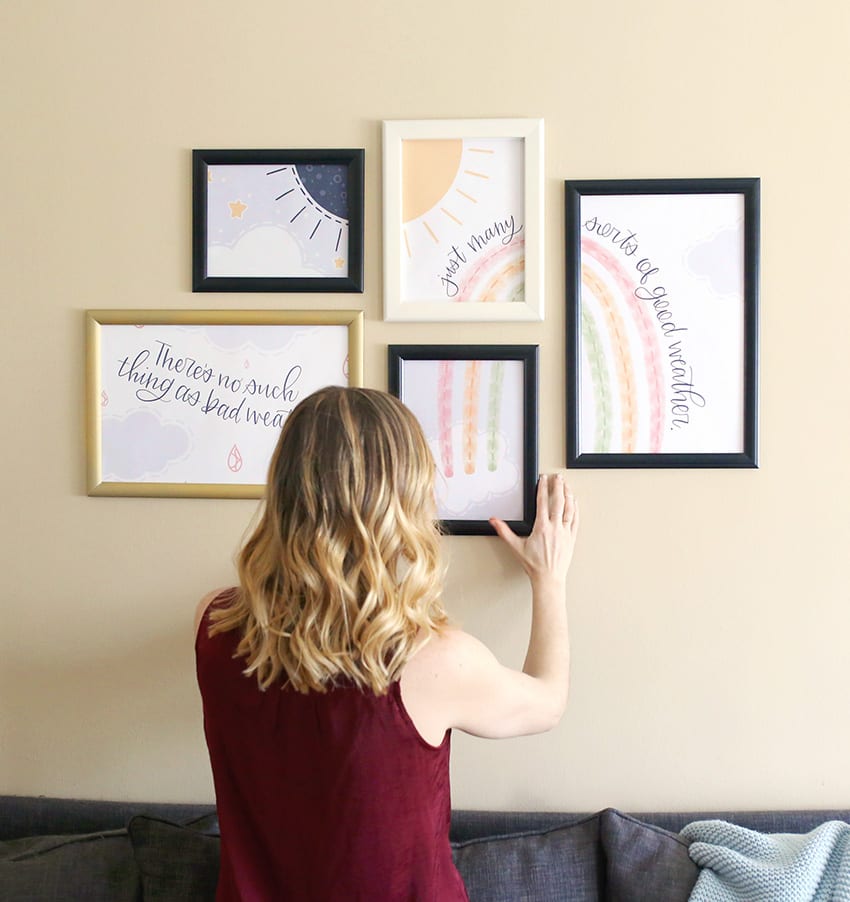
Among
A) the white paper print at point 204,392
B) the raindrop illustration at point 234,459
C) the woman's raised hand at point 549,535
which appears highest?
the white paper print at point 204,392

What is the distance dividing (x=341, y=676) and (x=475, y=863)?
580 millimetres

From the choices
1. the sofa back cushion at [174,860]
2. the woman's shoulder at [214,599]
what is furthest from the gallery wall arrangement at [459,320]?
the sofa back cushion at [174,860]

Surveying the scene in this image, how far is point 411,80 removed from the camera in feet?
5.30

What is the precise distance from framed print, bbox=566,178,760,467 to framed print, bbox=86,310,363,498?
459 millimetres

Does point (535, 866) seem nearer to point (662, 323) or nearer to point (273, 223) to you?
point (662, 323)

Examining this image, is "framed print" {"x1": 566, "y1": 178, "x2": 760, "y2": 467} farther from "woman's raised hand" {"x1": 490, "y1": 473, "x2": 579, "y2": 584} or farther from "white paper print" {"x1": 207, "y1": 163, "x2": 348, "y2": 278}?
"white paper print" {"x1": 207, "y1": 163, "x2": 348, "y2": 278}

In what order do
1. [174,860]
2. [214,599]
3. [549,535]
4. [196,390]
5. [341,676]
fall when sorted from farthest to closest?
[196,390] < [549,535] < [174,860] < [214,599] < [341,676]

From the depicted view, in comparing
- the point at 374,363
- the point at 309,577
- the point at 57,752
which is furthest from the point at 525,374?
the point at 57,752

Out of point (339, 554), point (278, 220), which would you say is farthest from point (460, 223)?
point (339, 554)

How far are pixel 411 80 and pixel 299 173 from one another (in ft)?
0.94

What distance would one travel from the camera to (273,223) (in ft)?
5.35

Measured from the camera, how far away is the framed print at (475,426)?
1612mm

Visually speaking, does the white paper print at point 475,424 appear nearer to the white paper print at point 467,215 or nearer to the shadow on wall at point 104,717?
the white paper print at point 467,215

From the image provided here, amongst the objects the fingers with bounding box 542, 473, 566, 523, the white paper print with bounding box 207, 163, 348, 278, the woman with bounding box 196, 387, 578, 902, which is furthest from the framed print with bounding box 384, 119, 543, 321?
the woman with bounding box 196, 387, 578, 902
